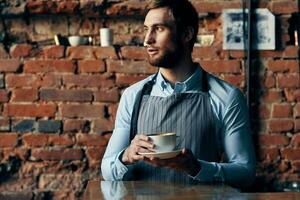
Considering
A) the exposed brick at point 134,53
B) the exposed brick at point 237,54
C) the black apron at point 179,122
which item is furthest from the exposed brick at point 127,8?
the black apron at point 179,122

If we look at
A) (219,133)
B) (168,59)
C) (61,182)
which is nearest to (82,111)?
(61,182)

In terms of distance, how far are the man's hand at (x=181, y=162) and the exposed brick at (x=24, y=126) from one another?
1.64m

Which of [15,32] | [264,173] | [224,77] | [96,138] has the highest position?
[15,32]

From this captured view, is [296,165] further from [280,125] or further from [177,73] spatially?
[177,73]

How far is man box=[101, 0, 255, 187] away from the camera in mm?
2193

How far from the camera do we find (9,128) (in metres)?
3.53

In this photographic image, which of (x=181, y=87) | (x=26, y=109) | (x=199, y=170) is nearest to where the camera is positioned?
(x=199, y=170)

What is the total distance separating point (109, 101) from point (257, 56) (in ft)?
2.82

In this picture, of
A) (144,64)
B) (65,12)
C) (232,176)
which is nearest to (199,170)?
(232,176)

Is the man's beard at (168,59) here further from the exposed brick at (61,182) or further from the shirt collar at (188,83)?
the exposed brick at (61,182)

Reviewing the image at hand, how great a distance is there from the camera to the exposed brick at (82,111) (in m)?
3.53

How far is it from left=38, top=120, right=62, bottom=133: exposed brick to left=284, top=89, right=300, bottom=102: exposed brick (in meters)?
1.27

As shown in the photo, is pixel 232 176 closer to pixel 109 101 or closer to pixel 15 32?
pixel 109 101

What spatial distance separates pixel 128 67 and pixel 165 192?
5.45ft
